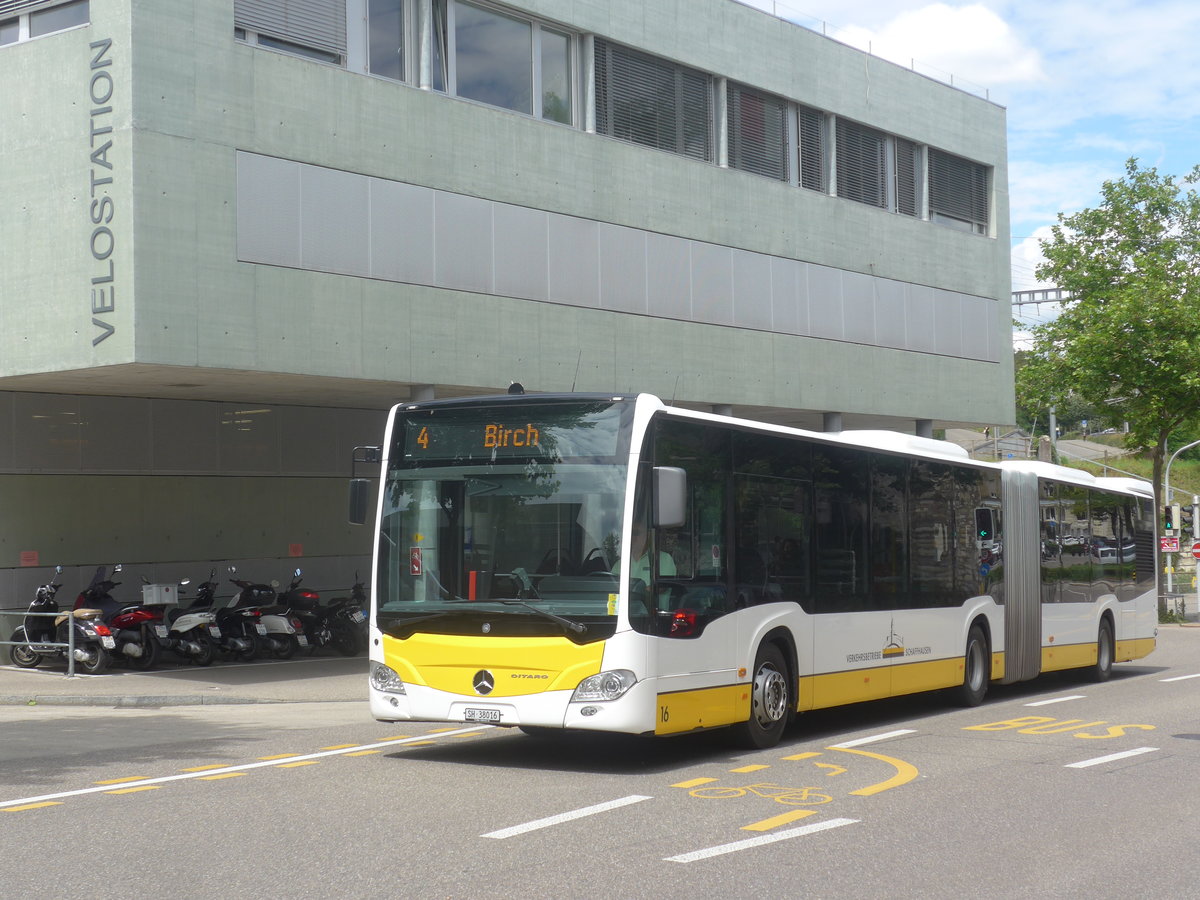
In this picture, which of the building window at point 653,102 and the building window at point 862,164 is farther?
the building window at point 862,164

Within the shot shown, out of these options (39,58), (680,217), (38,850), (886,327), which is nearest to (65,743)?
(38,850)

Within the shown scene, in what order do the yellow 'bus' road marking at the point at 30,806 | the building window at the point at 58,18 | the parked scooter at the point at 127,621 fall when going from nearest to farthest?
the yellow 'bus' road marking at the point at 30,806
the building window at the point at 58,18
the parked scooter at the point at 127,621

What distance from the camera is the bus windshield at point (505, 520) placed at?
11008 millimetres

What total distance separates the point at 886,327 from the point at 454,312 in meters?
13.0

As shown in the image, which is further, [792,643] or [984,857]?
[792,643]

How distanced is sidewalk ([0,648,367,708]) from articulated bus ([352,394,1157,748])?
5.43 metres

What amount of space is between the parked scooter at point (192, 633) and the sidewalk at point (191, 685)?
0.74ft

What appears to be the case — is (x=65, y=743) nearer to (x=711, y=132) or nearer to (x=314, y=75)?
(x=314, y=75)

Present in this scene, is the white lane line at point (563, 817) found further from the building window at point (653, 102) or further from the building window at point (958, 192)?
the building window at point (958, 192)

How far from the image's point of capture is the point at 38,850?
7887 millimetres

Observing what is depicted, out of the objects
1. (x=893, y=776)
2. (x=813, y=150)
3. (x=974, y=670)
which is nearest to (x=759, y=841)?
(x=893, y=776)

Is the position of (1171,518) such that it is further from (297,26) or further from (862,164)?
(297,26)

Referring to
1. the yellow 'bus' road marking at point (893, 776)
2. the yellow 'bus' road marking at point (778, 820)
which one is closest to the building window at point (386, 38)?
the yellow 'bus' road marking at point (893, 776)

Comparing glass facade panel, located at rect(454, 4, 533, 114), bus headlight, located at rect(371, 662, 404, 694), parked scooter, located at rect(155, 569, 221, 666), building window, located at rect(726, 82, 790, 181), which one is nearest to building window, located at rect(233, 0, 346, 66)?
glass facade panel, located at rect(454, 4, 533, 114)
